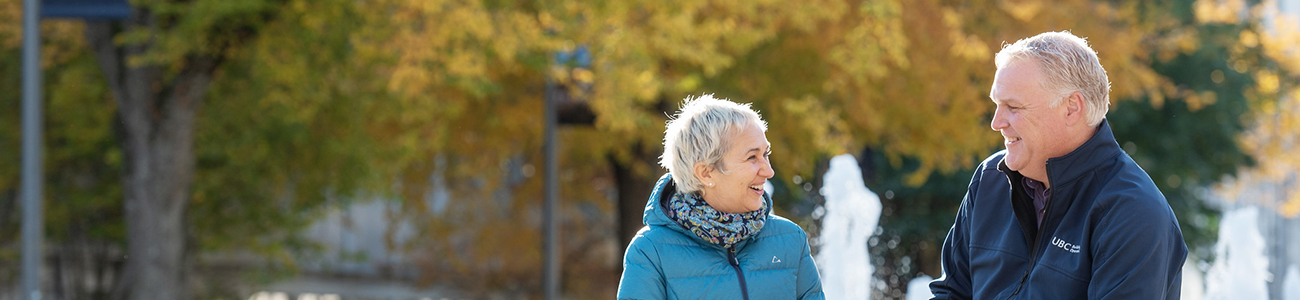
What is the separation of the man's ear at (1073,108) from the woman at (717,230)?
629 millimetres

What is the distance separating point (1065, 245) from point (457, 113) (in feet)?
29.8

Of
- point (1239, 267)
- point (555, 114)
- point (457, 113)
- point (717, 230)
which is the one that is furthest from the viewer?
point (457, 113)

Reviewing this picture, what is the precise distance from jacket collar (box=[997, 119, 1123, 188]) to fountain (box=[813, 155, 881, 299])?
15.3 feet

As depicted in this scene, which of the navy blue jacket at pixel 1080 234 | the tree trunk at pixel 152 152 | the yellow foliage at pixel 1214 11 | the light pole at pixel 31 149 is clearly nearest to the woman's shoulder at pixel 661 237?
the navy blue jacket at pixel 1080 234

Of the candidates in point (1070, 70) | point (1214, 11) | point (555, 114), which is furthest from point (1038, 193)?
point (1214, 11)

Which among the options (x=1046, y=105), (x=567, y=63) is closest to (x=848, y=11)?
(x=567, y=63)

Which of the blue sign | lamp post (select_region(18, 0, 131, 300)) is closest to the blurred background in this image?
the blue sign

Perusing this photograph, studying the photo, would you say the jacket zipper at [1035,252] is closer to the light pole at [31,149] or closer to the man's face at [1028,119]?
the man's face at [1028,119]

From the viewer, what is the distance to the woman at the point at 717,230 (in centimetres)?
233

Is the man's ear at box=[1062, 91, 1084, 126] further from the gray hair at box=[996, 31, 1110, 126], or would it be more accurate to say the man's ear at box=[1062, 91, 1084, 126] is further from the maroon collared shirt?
the maroon collared shirt

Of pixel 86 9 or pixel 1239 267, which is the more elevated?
pixel 86 9

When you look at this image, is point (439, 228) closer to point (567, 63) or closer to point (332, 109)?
point (332, 109)

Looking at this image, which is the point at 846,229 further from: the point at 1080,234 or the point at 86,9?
the point at 1080,234

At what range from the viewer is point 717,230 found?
2330 mm
